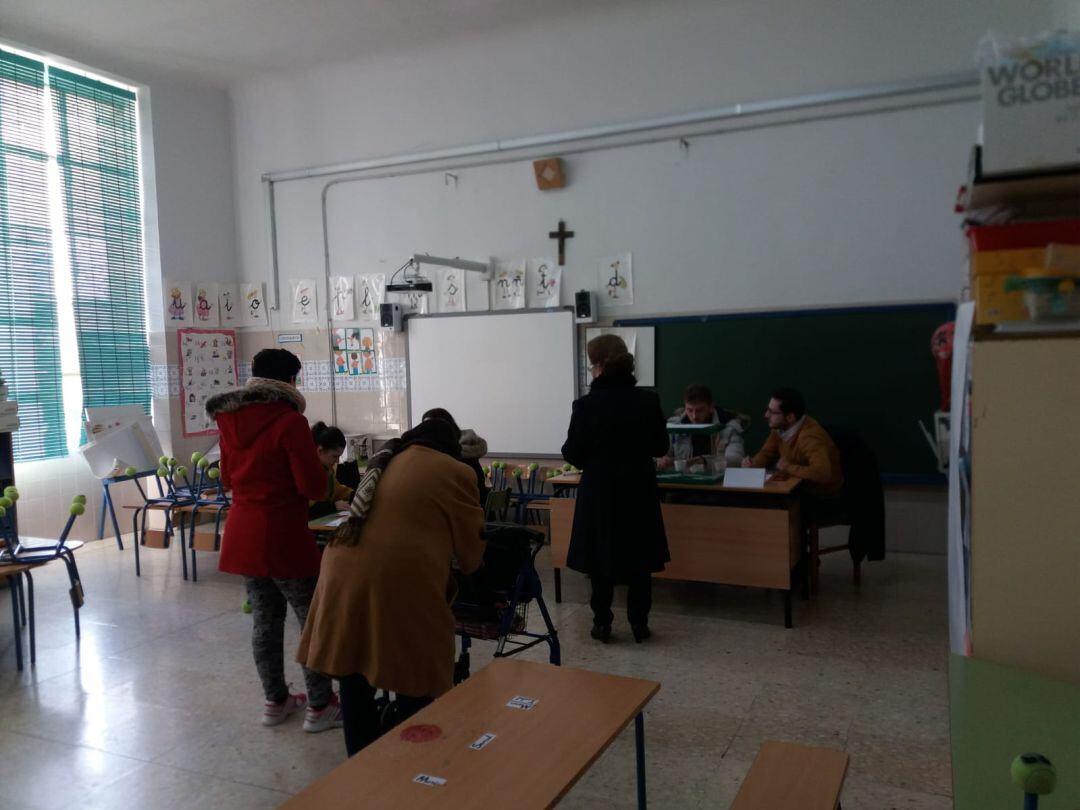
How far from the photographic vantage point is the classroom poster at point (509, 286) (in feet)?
20.7

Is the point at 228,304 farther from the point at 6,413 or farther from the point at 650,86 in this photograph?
the point at 650,86

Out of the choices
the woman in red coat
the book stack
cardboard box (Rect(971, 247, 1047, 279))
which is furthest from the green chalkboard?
cardboard box (Rect(971, 247, 1047, 279))

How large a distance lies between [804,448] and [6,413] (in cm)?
477

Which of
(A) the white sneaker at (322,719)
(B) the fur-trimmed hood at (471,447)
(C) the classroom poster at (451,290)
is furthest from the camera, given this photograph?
(C) the classroom poster at (451,290)

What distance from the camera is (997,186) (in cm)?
111

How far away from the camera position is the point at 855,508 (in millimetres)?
4414

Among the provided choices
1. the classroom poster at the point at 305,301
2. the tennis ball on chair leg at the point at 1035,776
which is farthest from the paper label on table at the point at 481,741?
the classroom poster at the point at 305,301

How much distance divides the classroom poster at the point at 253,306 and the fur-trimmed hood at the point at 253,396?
4.70 meters

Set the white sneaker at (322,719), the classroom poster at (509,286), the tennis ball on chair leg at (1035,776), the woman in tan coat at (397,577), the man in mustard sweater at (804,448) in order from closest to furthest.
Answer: the tennis ball on chair leg at (1035,776) → the woman in tan coat at (397,577) → the white sneaker at (322,719) → the man in mustard sweater at (804,448) → the classroom poster at (509,286)

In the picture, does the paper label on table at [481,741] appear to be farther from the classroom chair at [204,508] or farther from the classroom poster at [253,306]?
the classroom poster at [253,306]

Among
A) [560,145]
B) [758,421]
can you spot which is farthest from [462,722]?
[560,145]

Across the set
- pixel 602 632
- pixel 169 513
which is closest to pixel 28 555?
pixel 169 513

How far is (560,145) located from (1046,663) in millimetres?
5588

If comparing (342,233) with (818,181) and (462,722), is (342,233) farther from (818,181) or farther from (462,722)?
(462,722)
